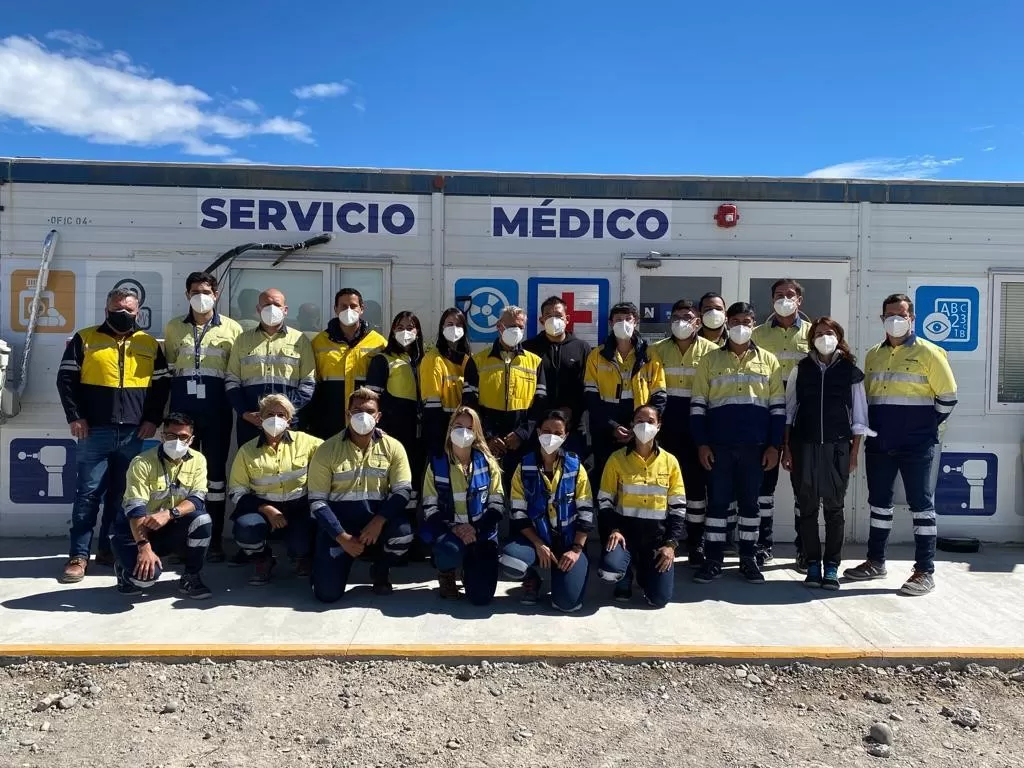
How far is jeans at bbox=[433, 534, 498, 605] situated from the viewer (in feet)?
15.0

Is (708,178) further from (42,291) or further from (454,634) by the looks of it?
(42,291)

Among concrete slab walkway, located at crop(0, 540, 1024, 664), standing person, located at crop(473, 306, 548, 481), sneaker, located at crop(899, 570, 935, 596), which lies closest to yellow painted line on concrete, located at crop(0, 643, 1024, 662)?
concrete slab walkway, located at crop(0, 540, 1024, 664)

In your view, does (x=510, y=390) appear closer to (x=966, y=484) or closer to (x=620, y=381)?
(x=620, y=381)

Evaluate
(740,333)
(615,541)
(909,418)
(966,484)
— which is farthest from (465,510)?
(966,484)

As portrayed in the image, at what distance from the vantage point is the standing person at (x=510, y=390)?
16.7 feet

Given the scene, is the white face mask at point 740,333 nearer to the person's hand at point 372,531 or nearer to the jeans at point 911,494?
the jeans at point 911,494

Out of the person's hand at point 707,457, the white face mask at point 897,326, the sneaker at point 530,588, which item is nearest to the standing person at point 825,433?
the white face mask at point 897,326

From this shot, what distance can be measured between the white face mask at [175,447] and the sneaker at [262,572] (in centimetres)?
93

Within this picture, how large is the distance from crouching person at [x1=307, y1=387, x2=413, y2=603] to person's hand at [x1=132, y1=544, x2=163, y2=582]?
984 millimetres

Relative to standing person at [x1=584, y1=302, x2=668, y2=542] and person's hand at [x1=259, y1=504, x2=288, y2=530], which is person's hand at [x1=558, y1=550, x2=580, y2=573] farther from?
person's hand at [x1=259, y1=504, x2=288, y2=530]

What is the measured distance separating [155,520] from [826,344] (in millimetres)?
4582

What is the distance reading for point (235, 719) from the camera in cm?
332

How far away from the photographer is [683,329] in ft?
17.4

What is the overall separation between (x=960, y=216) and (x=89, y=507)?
293 inches
